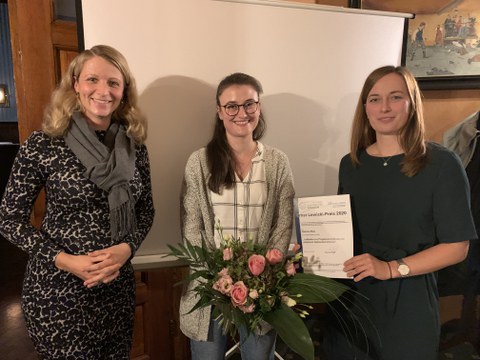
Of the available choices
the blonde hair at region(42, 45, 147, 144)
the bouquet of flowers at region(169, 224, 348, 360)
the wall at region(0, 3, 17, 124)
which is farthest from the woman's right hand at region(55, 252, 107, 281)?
the wall at region(0, 3, 17, 124)

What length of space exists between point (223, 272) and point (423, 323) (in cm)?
72

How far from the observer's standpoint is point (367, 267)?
1188 mm

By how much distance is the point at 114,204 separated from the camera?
1.23 metres

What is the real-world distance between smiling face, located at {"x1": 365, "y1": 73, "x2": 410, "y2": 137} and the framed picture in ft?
5.76

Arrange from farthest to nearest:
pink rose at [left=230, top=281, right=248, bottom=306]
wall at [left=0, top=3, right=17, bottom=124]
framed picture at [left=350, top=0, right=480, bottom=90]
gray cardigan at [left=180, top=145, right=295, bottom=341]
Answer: wall at [left=0, top=3, right=17, bottom=124]
framed picture at [left=350, top=0, right=480, bottom=90]
gray cardigan at [left=180, top=145, right=295, bottom=341]
pink rose at [left=230, top=281, right=248, bottom=306]

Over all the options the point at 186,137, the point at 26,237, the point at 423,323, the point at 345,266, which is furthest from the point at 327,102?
the point at 26,237

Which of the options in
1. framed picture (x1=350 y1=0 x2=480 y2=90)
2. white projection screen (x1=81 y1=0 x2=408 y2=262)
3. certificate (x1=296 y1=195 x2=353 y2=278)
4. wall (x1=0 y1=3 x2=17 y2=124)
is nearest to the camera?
certificate (x1=296 y1=195 x2=353 y2=278)

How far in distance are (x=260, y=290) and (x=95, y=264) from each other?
579mm

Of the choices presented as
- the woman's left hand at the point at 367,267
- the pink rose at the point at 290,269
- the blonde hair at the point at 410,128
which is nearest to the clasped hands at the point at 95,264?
the pink rose at the point at 290,269

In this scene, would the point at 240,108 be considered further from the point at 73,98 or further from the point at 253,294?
the point at 253,294

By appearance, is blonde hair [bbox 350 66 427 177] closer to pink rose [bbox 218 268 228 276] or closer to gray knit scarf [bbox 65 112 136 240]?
pink rose [bbox 218 268 228 276]

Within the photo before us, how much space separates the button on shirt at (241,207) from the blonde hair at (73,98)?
0.42 m

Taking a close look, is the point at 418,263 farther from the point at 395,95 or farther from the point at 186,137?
the point at 186,137

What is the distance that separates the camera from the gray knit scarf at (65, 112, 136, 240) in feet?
3.97
